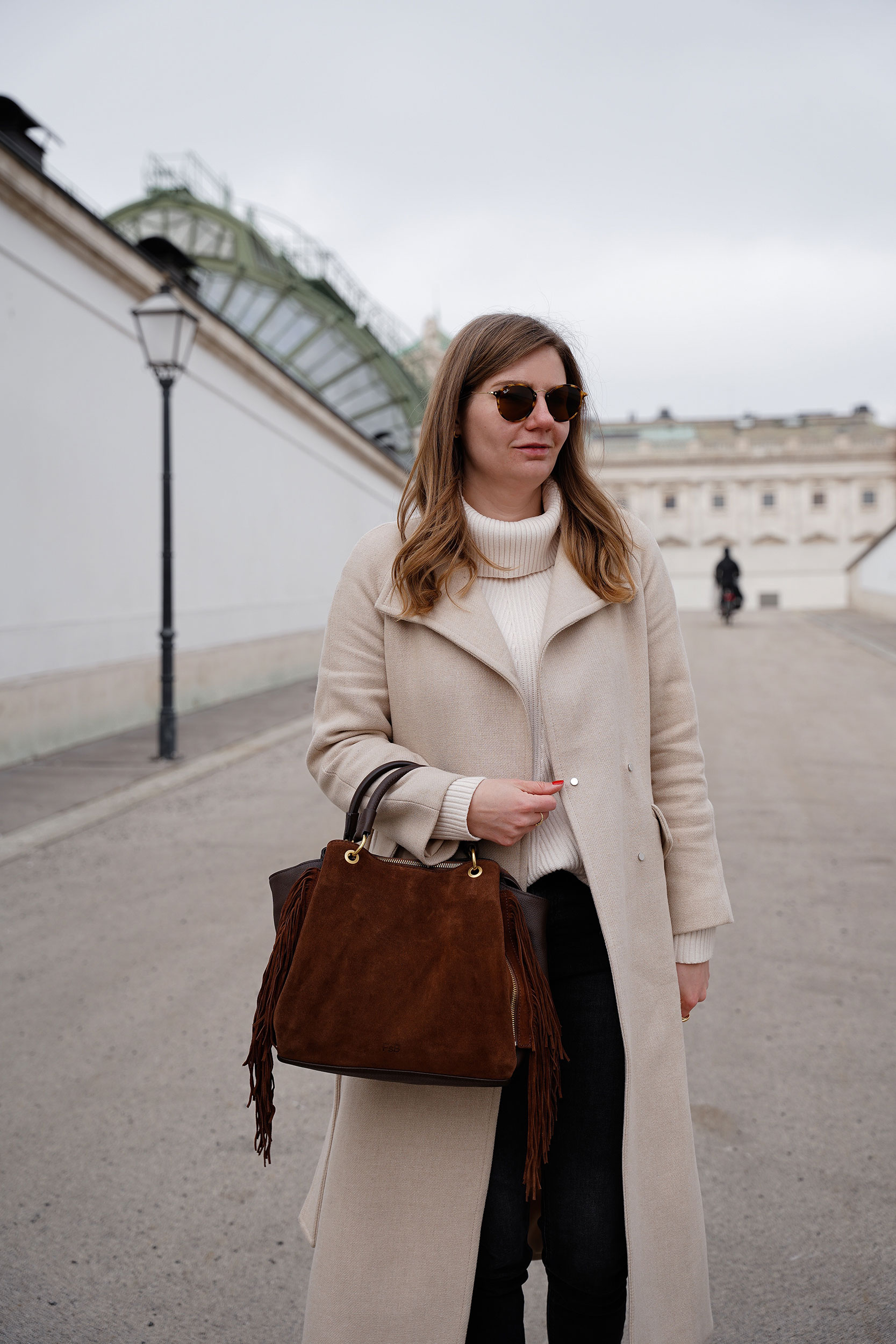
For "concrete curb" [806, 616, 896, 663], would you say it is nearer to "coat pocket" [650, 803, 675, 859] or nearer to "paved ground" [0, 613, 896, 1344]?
"paved ground" [0, 613, 896, 1344]

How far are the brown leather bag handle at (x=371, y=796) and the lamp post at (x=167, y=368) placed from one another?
7480 millimetres

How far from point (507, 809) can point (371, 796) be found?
0.21 m

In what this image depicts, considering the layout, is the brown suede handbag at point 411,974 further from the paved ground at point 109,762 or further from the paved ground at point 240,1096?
the paved ground at point 109,762

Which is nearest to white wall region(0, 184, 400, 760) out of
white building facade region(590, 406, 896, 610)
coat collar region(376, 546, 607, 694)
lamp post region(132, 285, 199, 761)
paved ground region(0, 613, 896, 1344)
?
lamp post region(132, 285, 199, 761)

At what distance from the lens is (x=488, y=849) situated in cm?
166

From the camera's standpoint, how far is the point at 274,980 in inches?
60.5

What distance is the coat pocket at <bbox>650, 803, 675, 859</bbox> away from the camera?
5.79 feet

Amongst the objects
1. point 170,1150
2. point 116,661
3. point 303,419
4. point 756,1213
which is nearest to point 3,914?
point 170,1150

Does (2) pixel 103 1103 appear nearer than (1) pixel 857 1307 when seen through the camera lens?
No

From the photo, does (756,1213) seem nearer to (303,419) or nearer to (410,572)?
(410,572)

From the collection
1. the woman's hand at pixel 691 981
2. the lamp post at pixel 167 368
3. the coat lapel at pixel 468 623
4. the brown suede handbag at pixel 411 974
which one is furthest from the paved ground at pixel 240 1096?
the lamp post at pixel 167 368

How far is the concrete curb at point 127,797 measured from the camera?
6250 mm

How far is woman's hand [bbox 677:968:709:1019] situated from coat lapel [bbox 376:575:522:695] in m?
0.60

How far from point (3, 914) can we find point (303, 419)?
15416 millimetres
